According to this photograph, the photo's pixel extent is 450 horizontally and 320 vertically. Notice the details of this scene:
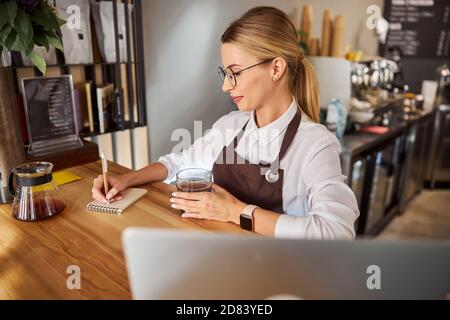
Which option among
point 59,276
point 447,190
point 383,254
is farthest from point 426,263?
point 447,190

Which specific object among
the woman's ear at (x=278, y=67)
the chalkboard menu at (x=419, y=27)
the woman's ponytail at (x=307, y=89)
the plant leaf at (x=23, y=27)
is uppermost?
the chalkboard menu at (x=419, y=27)

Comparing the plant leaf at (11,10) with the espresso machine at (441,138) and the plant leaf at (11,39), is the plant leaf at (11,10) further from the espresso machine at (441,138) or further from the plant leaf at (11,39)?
the espresso machine at (441,138)

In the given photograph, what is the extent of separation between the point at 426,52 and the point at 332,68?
2.53m

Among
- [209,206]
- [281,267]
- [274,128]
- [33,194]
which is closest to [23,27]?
[33,194]

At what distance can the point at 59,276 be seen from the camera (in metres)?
0.91

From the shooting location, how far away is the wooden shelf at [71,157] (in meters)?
1.66

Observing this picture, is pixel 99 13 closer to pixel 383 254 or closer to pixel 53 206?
pixel 53 206

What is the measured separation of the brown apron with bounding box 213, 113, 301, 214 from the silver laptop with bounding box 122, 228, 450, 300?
78 centimetres

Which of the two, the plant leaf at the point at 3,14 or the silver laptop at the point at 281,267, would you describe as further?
the plant leaf at the point at 3,14

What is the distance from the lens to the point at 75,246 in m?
1.04

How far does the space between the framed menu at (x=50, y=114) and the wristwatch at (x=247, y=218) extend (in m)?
1.04

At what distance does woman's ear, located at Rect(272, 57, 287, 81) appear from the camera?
4.21ft

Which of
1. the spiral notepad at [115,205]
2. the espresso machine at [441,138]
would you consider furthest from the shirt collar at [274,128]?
the espresso machine at [441,138]

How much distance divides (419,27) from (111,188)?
4592 millimetres
